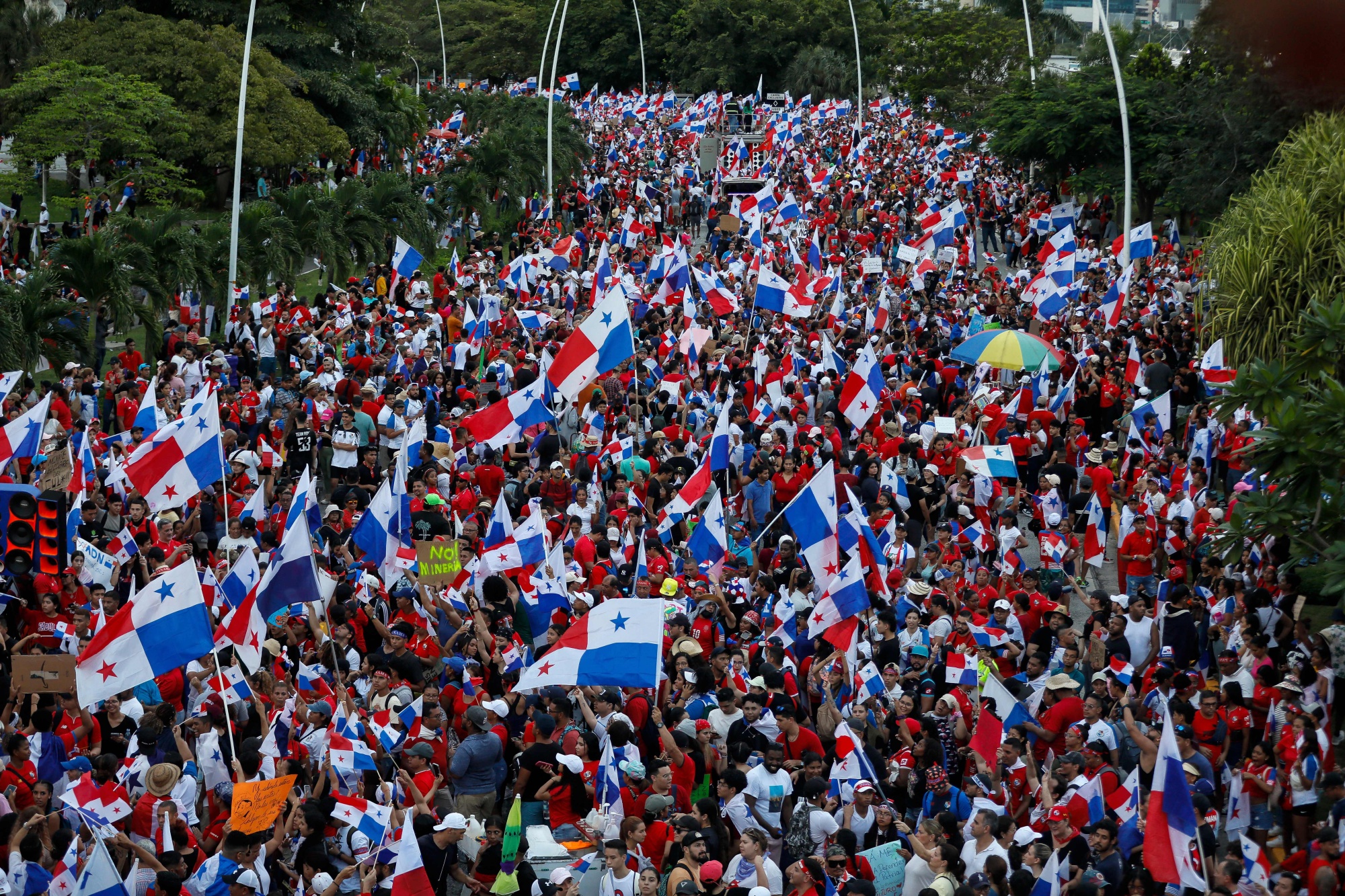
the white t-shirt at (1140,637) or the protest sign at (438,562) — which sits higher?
the protest sign at (438,562)

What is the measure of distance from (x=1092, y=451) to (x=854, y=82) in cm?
6558

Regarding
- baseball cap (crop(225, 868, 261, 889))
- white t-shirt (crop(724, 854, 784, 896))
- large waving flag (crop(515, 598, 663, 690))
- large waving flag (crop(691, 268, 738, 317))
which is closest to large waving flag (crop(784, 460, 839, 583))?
large waving flag (crop(515, 598, 663, 690))

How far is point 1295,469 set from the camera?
13016mm

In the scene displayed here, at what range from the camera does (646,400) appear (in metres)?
19.8

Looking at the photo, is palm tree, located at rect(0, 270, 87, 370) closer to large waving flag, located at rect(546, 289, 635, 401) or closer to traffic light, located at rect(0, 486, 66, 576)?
large waving flag, located at rect(546, 289, 635, 401)

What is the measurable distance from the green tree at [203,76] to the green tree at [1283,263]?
24.4 metres

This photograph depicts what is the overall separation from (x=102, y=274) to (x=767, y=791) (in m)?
17.4

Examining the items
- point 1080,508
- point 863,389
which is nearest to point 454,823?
point 1080,508

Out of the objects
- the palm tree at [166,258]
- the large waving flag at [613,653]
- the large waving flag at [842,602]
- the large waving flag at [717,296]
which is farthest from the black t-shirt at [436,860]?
the palm tree at [166,258]

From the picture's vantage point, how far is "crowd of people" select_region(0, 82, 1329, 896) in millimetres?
8969

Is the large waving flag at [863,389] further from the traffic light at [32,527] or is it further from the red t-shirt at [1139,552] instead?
the traffic light at [32,527]

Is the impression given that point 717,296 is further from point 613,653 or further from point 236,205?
point 613,653

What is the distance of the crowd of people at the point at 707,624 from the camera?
29.4 feet

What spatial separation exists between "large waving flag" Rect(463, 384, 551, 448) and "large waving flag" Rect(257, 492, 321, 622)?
15.0 feet
